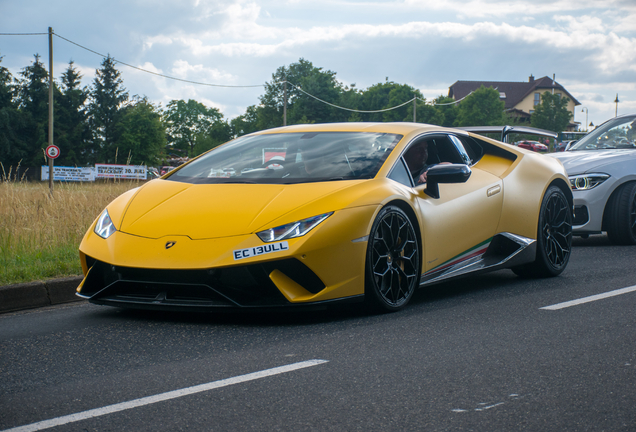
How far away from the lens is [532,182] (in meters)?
6.00

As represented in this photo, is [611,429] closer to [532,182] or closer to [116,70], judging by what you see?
[532,182]

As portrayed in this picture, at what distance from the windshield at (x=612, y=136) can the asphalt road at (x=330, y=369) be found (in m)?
4.72

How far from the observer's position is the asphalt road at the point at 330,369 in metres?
2.55

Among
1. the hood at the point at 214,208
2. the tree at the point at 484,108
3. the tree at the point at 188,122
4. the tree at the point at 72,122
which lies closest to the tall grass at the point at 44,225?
the hood at the point at 214,208

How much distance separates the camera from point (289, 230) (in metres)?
3.95

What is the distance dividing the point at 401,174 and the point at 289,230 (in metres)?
1.20

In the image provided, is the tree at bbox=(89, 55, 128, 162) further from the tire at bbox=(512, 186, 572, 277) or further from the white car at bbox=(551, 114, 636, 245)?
the tire at bbox=(512, 186, 572, 277)

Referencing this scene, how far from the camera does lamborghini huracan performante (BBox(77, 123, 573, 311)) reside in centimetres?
393

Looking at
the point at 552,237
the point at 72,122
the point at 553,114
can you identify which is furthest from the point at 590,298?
the point at 553,114

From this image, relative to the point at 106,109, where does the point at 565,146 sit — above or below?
below

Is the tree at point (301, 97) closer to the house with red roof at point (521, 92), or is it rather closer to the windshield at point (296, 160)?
the house with red roof at point (521, 92)

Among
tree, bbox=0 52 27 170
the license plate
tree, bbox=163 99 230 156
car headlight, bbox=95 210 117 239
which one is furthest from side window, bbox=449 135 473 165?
tree, bbox=163 99 230 156

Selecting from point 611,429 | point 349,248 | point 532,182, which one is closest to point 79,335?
point 349,248

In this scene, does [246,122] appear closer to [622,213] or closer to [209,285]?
[622,213]
